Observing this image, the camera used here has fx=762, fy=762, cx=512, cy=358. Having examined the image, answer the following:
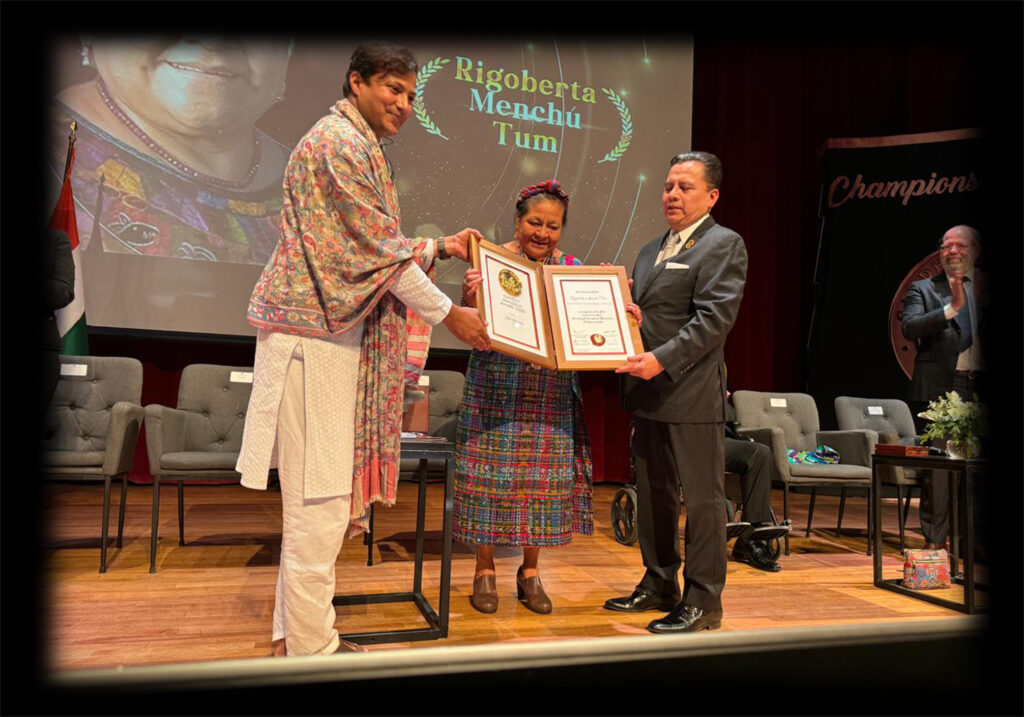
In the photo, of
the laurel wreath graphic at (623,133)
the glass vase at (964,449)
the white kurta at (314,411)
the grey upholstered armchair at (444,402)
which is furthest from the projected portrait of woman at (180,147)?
the glass vase at (964,449)

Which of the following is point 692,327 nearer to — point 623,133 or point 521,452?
point 521,452

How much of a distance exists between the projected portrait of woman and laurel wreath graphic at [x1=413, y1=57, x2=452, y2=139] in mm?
886

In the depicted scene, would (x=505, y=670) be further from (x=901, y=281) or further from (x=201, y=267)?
(x=901, y=281)

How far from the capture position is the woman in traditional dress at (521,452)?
2.71 m

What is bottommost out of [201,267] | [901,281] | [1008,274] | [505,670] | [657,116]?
[505,670]

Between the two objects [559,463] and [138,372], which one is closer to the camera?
[559,463]

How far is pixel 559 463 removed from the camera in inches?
108

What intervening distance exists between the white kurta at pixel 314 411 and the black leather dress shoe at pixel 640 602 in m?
1.32

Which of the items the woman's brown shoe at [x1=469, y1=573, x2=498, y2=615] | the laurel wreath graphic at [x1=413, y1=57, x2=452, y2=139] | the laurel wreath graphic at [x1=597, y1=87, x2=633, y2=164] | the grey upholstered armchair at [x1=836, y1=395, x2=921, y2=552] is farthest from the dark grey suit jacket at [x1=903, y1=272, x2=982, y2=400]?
the laurel wreath graphic at [x1=413, y1=57, x2=452, y2=139]

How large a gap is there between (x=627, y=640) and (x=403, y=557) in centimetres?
307

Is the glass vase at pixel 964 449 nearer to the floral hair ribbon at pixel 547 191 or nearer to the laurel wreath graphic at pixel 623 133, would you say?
the floral hair ribbon at pixel 547 191

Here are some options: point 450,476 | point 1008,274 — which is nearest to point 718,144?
point 450,476

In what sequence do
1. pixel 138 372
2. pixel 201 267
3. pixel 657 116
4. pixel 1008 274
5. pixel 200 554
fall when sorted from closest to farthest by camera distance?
pixel 1008 274 < pixel 200 554 < pixel 138 372 < pixel 201 267 < pixel 657 116

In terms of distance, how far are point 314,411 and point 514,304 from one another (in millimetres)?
932
